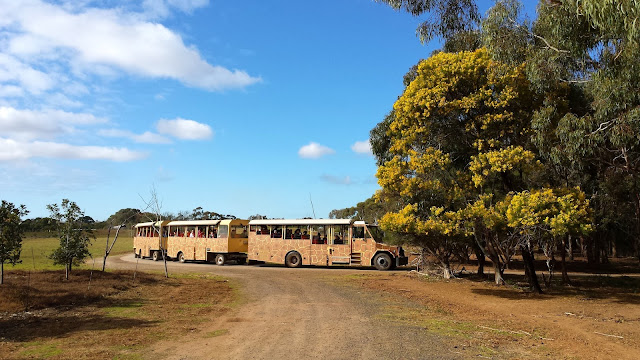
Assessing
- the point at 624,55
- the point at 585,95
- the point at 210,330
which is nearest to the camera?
the point at 210,330

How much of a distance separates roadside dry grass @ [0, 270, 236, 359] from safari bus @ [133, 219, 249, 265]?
9.95m

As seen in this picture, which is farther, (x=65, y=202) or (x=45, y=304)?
(x=65, y=202)

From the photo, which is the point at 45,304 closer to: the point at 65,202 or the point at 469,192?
the point at 65,202

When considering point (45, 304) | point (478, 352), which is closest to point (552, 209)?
point (478, 352)

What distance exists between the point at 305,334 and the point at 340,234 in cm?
1581

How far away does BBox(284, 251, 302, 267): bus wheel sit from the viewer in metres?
25.4

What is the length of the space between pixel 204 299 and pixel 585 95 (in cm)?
1362

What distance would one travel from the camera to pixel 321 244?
2491cm

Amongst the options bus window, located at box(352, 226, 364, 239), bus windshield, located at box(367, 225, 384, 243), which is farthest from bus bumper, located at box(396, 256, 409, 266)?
bus window, located at box(352, 226, 364, 239)

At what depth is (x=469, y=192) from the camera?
1524 centimetres

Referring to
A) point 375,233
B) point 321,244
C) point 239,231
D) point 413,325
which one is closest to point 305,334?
point 413,325

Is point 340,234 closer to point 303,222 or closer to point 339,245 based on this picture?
point 339,245

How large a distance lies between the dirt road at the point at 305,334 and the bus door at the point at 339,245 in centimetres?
1056

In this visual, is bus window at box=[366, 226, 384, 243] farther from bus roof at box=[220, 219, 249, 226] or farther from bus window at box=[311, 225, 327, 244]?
bus roof at box=[220, 219, 249, 226]
